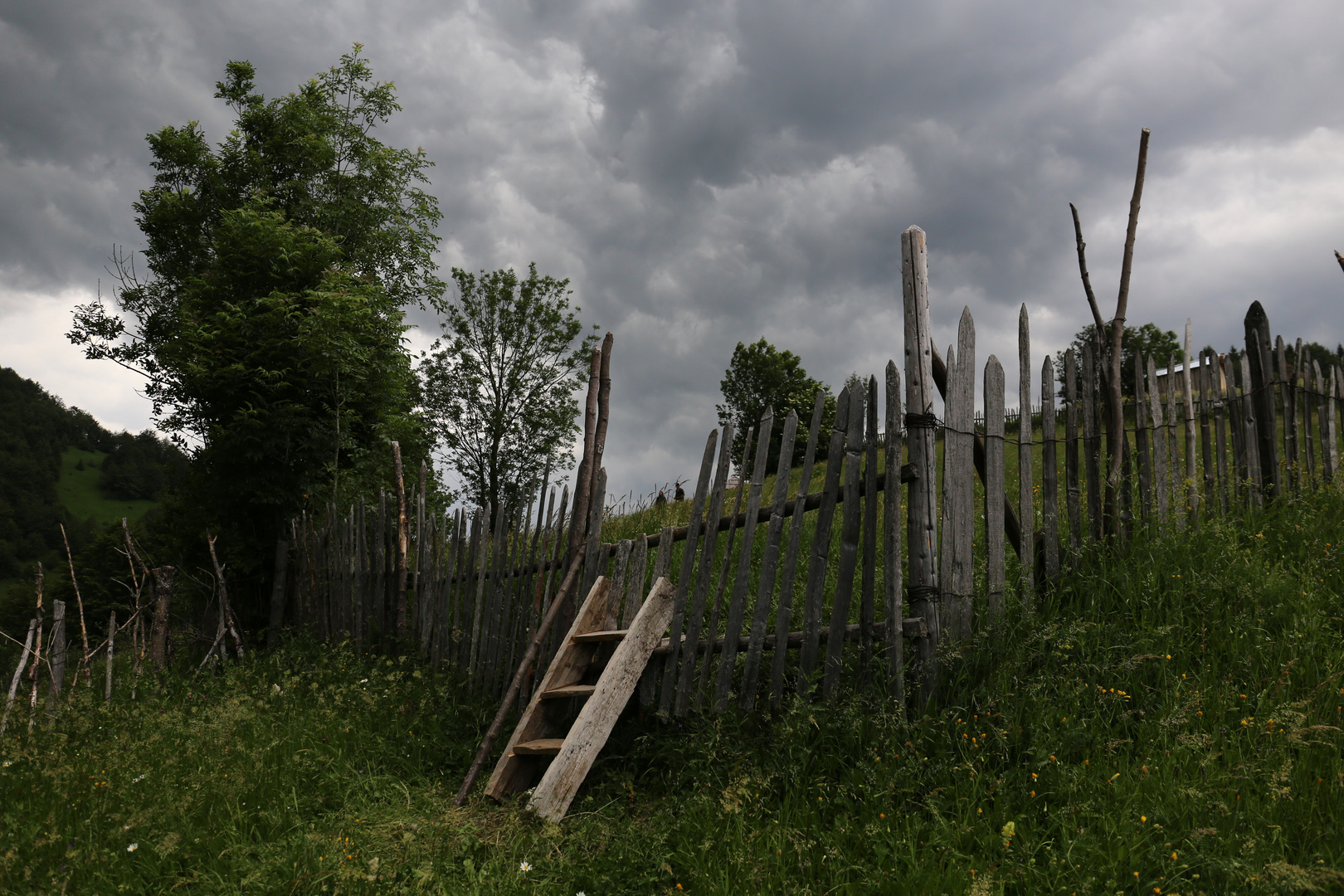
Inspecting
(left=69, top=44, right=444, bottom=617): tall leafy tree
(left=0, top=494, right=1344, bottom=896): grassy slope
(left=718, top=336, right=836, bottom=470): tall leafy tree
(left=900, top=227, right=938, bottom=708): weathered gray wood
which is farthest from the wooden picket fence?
(left=718, top=336, right=836, bottom=470): tall leafy tree

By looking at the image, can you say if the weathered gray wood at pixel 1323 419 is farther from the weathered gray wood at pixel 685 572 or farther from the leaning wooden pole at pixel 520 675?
the leaning wooden pole at pixel 520 675

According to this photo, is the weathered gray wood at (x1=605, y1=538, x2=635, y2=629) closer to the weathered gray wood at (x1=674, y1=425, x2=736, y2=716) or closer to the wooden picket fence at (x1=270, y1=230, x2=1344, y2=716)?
the wooden picket fence at (x1=270, y1=230, x2=1344, y2=716)

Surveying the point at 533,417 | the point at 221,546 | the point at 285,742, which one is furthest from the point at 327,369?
the point at 533,417

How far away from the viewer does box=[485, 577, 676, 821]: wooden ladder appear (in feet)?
12.1

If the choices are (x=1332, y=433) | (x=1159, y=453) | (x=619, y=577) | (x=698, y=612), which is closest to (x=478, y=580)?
(x=619, y=577)

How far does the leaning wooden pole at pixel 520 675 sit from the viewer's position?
4.11m

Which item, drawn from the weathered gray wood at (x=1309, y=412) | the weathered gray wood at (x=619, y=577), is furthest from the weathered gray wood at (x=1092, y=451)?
the weathered gray wood at (x=619, y=577)

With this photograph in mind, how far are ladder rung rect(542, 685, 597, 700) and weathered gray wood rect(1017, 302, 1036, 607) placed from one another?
2.41 m

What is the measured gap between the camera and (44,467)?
68688 millimetres

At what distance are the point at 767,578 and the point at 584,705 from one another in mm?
1327

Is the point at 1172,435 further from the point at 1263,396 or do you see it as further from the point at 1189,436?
the point at 1263,396

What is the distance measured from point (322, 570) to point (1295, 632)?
959 cm

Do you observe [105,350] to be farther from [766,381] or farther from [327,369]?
[766,381]

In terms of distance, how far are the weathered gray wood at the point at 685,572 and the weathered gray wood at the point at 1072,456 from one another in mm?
2012
